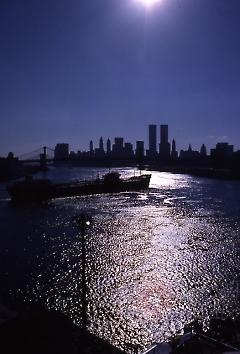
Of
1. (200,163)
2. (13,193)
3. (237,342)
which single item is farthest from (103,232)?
(200,163)

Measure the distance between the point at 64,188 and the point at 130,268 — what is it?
4317 centimetres

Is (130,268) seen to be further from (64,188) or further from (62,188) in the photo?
(64,188)

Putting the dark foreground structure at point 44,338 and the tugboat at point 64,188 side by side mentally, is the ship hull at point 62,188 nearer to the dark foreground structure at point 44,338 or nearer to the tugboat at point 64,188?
the tugboat at point 64,188

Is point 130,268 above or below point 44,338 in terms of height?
below

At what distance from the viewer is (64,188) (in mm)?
66812

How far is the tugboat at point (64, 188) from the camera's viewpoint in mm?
60812

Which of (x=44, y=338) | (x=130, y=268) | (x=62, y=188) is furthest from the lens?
(x=62, y=188)

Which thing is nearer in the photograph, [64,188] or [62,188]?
[62,188]

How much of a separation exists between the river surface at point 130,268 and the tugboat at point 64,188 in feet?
48.0

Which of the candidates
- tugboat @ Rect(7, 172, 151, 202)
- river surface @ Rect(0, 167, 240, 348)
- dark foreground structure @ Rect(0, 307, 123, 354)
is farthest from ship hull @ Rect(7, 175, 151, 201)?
dark foreground structure @ Rect(0, 307, 123, 354)

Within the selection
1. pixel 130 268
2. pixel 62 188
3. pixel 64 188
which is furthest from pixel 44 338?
pixel 64 188

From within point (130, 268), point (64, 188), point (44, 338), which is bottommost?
point (130, 268)

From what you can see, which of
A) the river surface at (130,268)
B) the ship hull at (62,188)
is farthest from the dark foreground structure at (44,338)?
the ship hull at (62,188)

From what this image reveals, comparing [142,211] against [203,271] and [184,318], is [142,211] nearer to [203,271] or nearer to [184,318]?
[203,271]
